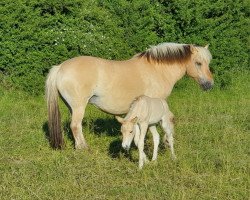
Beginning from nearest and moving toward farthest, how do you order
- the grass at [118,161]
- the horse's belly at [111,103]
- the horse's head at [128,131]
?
the grass at [118,161] < the horse's head at [128,131] < the horse's belly at [111,103]

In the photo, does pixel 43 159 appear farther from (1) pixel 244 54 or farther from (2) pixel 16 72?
(1) pixel 244 54

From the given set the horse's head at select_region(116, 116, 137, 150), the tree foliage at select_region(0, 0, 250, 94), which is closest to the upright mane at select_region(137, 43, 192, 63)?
the horse's head at select_region(116, 116, 137, 150)

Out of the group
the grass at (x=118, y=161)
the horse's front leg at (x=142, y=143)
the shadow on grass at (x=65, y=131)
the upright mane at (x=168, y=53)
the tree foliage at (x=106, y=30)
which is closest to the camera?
the grass at (x=118, y=161)

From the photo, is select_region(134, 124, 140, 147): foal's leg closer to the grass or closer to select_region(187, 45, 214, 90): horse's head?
the grass

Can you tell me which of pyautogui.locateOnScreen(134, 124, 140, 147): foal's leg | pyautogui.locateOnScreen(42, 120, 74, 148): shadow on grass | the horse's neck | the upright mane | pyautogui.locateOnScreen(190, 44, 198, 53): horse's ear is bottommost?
pyautogui.locateOnScreen(42, 120, 74, 148): shadow on grass

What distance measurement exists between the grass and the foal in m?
0.28

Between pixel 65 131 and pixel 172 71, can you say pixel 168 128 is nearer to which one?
pixel 172 71

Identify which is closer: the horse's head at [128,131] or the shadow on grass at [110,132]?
the horse's head at [128,131]

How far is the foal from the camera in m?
6.73

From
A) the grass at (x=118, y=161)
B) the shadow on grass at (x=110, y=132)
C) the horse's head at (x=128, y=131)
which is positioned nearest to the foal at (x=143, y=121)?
the horse's head at (x=128, y=131)

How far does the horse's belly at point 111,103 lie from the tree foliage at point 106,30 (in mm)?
3826

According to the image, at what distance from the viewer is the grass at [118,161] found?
19.7 ft

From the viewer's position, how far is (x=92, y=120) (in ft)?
31.6

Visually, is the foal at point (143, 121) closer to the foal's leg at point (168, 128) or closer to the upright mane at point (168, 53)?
the foal's leg at point (168, 128)
